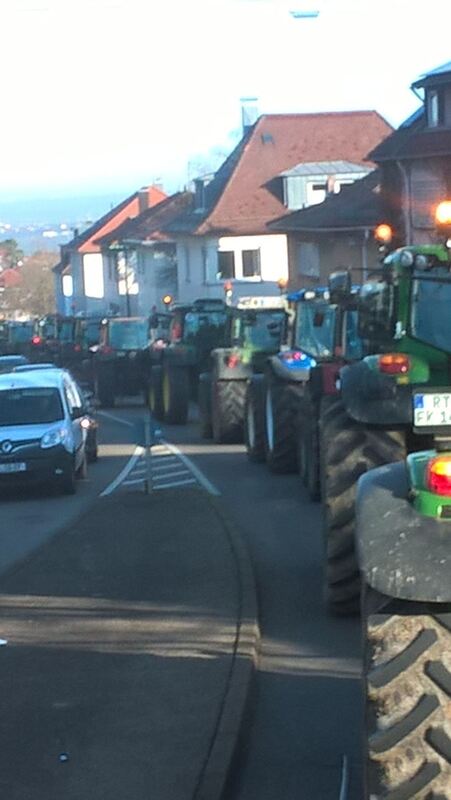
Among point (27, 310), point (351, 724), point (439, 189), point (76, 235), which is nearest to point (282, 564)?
point (351, 724)

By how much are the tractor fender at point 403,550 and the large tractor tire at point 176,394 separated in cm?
2709

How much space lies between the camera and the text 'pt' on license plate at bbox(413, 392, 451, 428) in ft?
17.1

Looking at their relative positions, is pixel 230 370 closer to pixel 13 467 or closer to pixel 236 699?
pixel 13 467

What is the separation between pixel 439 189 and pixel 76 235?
6419 cm

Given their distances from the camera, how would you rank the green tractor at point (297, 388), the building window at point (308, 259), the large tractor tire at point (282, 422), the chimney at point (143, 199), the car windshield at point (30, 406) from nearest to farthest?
the green tractor at point (297, 388) → the large tractor tire at point (282, 422) → the car windshield at point (30, 406) → the building window at point (308, 259) → the chimney at point (143, 199)

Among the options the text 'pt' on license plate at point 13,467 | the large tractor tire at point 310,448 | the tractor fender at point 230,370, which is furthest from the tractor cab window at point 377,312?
the tractor fender at point 230,370

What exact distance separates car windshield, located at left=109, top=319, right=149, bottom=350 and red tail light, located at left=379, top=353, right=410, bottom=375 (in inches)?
1251

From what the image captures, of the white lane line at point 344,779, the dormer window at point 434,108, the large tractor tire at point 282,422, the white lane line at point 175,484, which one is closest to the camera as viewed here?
the white lane line at point 344,779

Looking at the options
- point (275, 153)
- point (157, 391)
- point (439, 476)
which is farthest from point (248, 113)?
point (439, 476)

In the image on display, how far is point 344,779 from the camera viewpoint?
6.63m

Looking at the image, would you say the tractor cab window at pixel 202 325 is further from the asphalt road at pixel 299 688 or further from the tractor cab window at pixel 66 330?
the tractor cab window at pixel 66 330

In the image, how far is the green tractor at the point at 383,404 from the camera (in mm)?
9852

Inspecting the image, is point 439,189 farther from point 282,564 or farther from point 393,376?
point 393,376

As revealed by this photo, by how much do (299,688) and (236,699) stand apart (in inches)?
26.9
